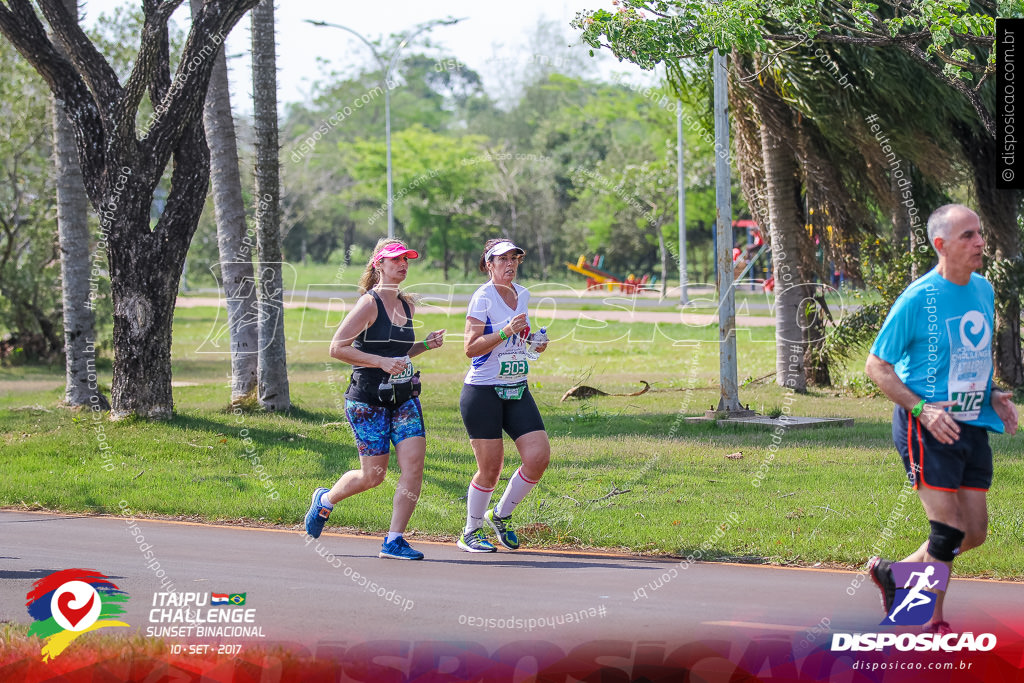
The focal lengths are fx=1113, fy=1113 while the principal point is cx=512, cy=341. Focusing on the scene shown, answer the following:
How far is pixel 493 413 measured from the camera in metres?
7.11

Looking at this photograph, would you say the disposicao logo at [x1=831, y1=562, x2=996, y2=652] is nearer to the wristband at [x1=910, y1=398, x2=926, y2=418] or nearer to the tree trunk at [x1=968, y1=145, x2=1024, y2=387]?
the wristband at [x1=910, y1=398, x2=926, y2=418]

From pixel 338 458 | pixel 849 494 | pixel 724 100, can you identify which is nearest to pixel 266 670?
pixel 849 494

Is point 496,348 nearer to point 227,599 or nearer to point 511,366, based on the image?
point 511,366

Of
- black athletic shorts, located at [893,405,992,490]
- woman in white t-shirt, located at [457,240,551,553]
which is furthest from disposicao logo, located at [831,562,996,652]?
woman in white t-shirt, located at [457,240,551,553]

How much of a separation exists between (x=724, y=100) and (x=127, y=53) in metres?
17.8

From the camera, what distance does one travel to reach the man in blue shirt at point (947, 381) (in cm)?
518

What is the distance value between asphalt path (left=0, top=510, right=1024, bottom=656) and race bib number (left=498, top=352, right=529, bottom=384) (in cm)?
120

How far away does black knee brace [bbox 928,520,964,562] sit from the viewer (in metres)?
5.20

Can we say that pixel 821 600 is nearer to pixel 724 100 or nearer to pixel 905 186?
pixel 724 100

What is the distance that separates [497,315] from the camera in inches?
277

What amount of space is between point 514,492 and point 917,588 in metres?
2.88

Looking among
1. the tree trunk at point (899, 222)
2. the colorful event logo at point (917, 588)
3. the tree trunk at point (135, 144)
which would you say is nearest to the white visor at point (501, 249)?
the colorful event logo at point (917, 588)

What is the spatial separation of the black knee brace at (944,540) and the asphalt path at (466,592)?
22.0 inches

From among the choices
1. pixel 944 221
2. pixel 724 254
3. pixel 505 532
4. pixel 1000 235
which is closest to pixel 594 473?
pixel 505 532
